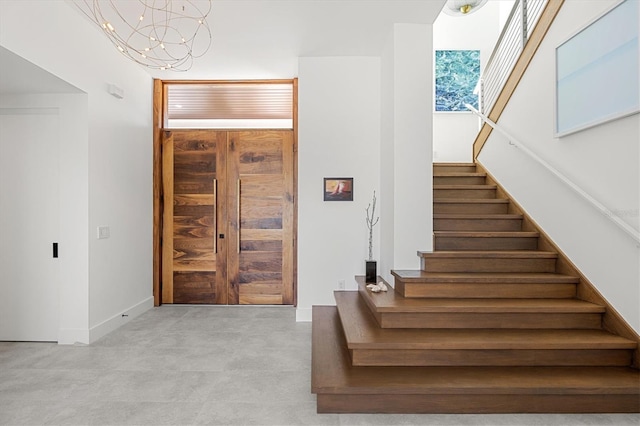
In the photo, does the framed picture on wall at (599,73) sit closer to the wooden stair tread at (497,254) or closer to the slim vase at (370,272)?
the wooden stair tread at (497,254)

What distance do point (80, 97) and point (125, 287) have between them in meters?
2.11

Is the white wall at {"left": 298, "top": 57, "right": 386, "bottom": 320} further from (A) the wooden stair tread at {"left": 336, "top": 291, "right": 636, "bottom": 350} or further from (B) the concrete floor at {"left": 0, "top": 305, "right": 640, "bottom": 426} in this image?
(A) the wooden stair tread at {"left": 336, "top": 291, "right": 636, "bottom": 350}

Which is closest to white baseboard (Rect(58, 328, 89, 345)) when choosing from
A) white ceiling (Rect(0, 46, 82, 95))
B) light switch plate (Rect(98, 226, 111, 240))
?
light switch plate (Rect(98, 226, 111, 240))

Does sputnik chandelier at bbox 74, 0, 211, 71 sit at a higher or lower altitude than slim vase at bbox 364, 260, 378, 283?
higher

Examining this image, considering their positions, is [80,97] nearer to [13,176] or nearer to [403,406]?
[13,176]

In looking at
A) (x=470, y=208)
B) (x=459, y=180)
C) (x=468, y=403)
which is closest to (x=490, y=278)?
(x=468, y=403)

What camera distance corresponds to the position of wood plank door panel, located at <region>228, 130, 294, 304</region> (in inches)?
207

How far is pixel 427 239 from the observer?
381cm

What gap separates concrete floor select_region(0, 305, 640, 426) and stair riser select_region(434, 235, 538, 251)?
1665 mm

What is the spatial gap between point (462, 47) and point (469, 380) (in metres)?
5.51

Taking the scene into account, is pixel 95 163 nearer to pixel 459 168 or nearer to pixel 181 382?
pixel 181 382

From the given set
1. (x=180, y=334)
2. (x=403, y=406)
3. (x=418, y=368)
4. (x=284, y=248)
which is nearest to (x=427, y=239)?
(x=418, y=368)

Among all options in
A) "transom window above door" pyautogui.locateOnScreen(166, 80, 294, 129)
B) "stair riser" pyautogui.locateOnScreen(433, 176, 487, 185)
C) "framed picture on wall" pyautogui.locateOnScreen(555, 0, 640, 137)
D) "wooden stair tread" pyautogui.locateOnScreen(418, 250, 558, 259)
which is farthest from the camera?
"transom window above door" pyautogui.locateOnScreen(166, 80, 294, 129)

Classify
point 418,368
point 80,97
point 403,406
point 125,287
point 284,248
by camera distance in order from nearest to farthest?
point 403,406
point 418,368
point 80,97
point 125,287
point 284,248
